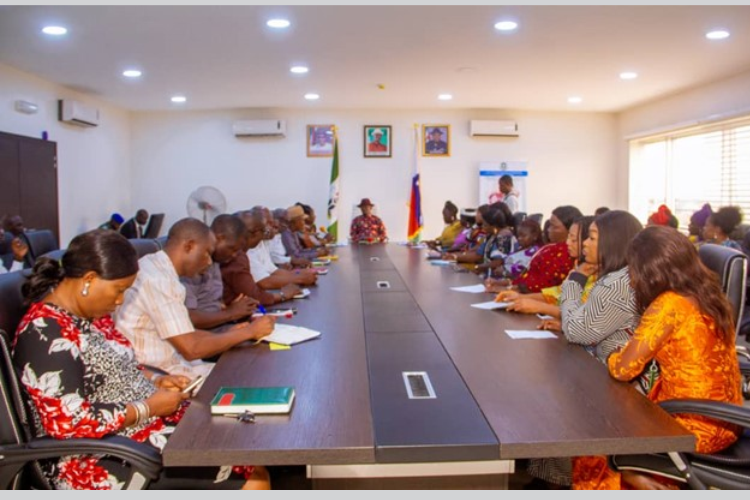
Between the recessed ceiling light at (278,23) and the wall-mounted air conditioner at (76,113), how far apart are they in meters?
3.38

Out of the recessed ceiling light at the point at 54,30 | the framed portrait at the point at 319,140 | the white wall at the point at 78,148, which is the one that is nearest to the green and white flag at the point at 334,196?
the framed portrait at the point at 319,140

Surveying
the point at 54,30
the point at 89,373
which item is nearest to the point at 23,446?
the point at 89,373

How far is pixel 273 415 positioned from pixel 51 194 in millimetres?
5924

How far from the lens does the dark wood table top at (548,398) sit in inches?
51.1

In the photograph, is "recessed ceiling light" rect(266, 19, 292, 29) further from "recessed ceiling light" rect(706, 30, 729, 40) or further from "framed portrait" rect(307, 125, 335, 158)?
"framed portrait" rect(307, 125, 335, 158)

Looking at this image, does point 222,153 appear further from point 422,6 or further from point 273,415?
point 273,415

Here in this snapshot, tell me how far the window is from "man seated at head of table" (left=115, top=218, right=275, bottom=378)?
6033 mm

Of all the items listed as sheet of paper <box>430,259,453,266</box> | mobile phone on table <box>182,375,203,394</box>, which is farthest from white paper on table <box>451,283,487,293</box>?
mobile phone on table <box>182,375,203,394</box>

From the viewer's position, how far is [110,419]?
56.4 inches

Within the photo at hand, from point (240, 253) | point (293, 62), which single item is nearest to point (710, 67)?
point (293, 62)

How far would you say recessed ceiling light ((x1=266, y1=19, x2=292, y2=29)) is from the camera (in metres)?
4.15

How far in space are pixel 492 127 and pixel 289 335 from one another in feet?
22.5

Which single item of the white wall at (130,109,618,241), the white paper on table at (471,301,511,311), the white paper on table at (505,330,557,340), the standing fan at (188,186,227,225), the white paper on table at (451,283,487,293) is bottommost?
the white paper on table at (505,330,557,340)

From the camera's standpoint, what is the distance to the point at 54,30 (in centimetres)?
434
